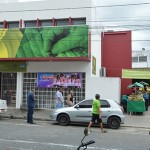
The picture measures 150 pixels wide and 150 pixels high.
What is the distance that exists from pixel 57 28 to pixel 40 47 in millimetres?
1624

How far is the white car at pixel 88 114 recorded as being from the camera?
14.6m

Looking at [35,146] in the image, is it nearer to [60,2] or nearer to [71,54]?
[71,54]

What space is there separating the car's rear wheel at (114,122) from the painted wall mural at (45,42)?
214 inches

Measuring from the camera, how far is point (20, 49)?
19844mm

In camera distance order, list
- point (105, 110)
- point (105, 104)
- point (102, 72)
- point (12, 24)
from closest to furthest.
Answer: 1. point (105, 110)
2. point (105, 104)
3. point (12, 24)
4. point (102, 72)

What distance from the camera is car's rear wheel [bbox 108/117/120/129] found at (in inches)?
573

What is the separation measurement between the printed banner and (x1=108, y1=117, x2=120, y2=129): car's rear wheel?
5.94 m

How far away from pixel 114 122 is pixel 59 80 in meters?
6.78

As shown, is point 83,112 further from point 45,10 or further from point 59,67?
point 45,10

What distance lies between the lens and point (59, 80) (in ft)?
67.0

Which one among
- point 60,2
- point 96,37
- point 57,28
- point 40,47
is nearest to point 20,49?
point 40,47

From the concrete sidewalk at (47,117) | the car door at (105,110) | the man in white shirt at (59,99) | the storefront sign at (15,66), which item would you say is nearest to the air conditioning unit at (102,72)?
the concrete sidewalk at (47,117)

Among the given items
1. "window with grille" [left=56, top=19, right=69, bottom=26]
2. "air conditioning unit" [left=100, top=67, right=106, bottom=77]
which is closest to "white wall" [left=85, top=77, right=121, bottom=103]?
"air conditioning unit" [left=100, top=67, right=106, bottom=77]

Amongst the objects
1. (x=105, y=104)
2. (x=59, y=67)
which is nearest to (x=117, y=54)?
(x=59, y=67)
